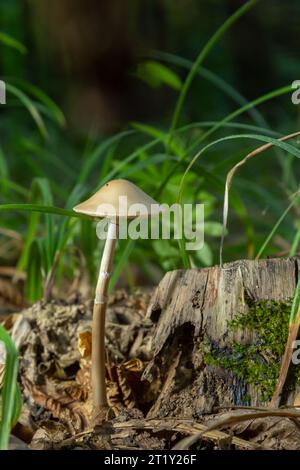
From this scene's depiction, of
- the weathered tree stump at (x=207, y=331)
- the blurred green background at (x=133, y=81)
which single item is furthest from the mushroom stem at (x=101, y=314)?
the blurred green background at (x=133, y=81)

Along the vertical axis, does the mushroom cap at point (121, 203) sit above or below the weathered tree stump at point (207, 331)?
above

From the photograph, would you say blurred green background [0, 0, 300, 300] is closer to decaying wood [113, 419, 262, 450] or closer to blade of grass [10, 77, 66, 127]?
blade of grass [10, 77, 66, 127]

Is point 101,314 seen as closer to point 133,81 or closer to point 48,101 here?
point 48,101

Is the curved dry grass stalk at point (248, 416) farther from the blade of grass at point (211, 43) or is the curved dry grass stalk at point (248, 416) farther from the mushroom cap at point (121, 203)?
the blade of grass at point (211, 43)

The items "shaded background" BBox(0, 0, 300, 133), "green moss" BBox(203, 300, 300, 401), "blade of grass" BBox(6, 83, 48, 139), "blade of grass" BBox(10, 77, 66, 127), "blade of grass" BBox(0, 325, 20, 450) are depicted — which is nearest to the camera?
"blade of grass" BBox(0, 325, 20, 450)

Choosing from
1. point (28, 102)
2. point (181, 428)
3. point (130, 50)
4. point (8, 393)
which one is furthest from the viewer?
point (130, 50)

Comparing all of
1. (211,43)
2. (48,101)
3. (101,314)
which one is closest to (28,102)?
(48,101)

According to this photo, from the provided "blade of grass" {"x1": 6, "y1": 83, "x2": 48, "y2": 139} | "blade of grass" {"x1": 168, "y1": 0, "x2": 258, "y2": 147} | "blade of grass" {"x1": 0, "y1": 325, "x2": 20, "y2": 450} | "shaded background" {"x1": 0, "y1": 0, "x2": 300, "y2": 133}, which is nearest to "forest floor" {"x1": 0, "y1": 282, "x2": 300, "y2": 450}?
"blade of grass" {"x1": 0, "y1": 325, "x2": 20, "y2": 450}
